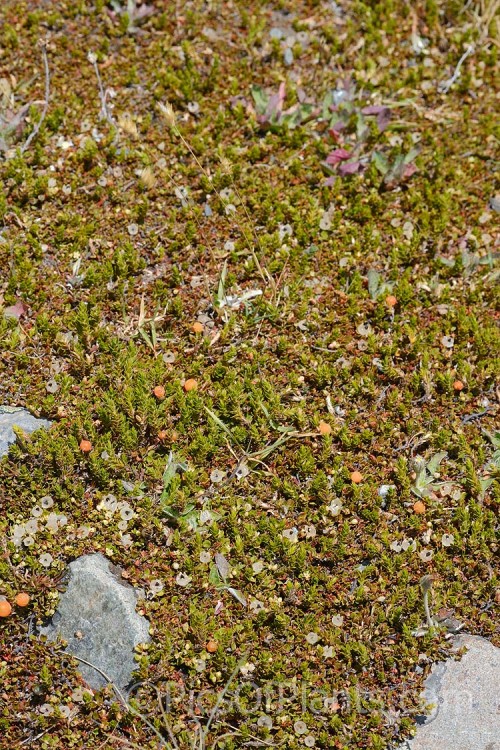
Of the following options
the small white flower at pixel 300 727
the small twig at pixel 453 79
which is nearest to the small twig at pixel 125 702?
the small white flower at pixel 300 727

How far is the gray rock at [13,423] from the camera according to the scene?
4.98 meters

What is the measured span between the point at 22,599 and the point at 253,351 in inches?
88.7

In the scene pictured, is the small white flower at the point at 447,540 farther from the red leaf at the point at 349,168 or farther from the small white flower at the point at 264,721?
the red leaf at the point at 349,168

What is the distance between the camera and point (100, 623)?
450cm

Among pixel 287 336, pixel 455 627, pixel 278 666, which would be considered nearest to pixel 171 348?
pixel 287 336

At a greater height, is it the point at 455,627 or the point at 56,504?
the point at 56,504

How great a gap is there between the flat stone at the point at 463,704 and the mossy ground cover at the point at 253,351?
119 mm

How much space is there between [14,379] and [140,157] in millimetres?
2201

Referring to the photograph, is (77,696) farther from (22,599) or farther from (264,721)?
(264,721)

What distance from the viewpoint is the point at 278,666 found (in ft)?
14.3

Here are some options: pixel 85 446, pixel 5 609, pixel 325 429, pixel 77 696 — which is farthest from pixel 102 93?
pixel 77 696

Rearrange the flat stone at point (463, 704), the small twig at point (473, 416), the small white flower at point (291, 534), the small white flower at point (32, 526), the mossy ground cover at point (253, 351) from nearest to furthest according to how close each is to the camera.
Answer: the flat stone at point (463, 704), the mossy ground cover at point (253, 351), the small white flower at point (32, 526), the small white flower at point (291, 534), the small twig at point (473, 416)

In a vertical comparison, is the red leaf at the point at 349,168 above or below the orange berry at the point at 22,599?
above

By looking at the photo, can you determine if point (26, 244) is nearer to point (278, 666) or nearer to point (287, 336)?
point (287, 336)
